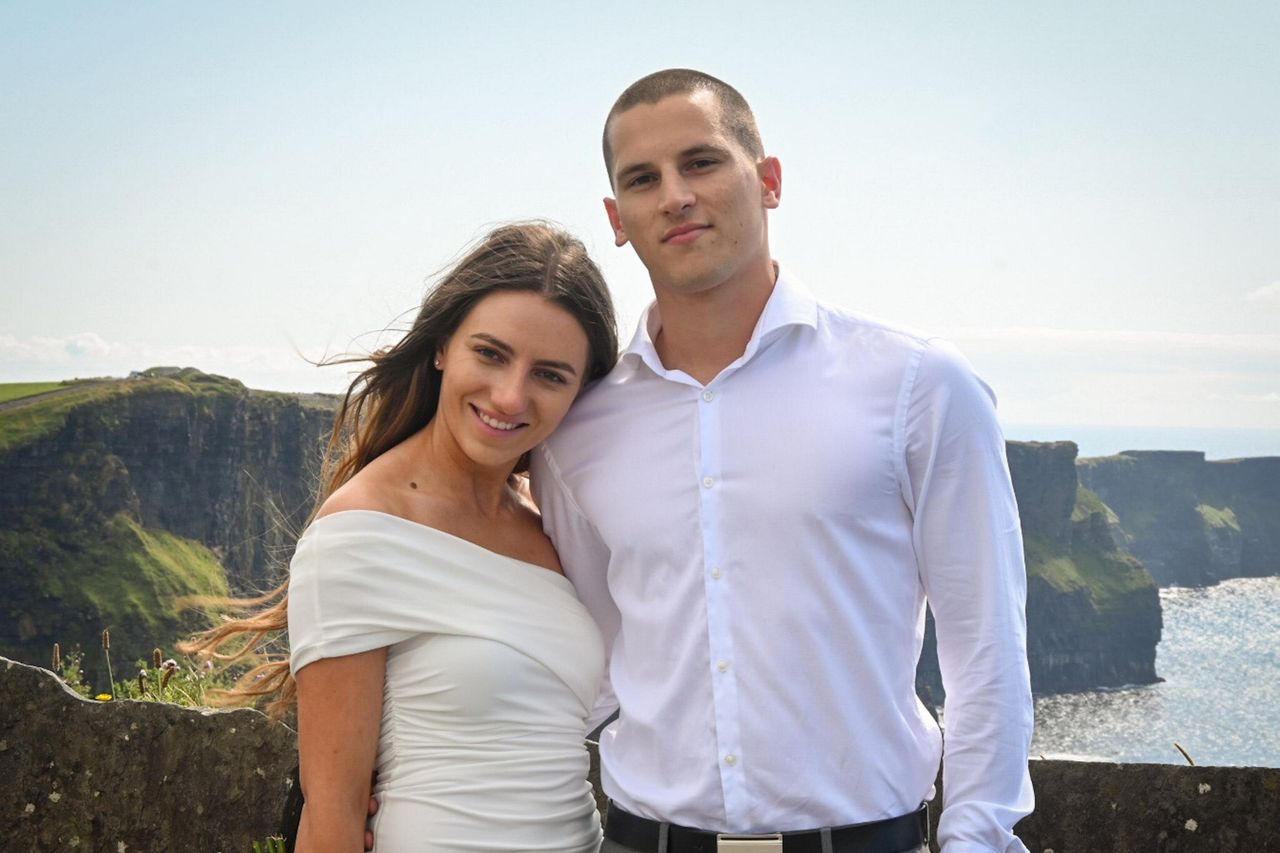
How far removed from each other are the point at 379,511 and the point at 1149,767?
2.60 meters

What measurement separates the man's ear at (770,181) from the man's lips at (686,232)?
0.98 ft

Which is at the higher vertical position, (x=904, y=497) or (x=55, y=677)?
(x=904, y=497)

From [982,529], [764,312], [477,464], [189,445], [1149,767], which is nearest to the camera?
[982,529]

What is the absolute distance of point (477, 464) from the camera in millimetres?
3588

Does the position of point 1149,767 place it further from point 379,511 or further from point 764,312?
point 379,511

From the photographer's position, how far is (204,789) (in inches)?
179

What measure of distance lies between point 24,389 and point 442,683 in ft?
259

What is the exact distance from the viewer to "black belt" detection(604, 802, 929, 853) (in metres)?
2.88

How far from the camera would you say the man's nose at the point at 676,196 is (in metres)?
3.14

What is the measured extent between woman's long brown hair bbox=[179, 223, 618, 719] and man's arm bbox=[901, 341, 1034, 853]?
104 centimetres

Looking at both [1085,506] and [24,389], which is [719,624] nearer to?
[24,389]

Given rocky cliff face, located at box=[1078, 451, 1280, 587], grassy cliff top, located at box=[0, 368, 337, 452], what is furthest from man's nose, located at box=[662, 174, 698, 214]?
rocky cliff face, located at box=[1078, 451, 1280, 587]

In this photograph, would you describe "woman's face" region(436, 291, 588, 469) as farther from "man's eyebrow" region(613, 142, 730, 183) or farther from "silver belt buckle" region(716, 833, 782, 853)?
"silver belt buckle" region(716, 833, 782, 853)

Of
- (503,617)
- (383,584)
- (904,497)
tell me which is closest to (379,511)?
(383,584)
